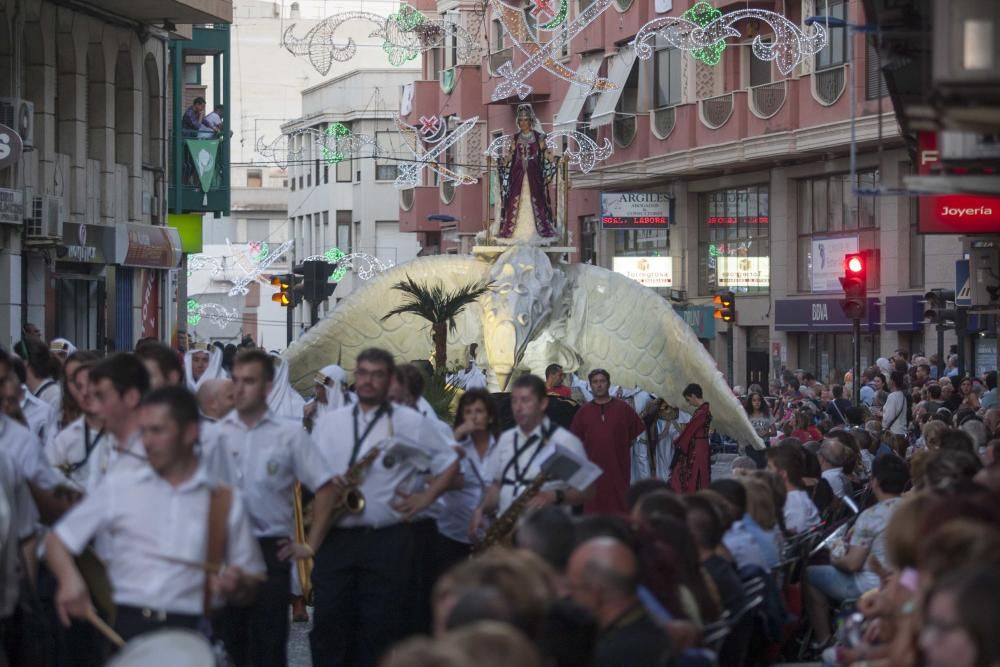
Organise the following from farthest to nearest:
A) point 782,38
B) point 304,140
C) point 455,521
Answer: point 304,140, point 782,38, point 455,521

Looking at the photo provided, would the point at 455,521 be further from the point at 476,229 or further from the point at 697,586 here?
the point at 476,229

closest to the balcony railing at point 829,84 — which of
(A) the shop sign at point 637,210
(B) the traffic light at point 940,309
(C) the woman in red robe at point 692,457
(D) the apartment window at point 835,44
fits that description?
(D) the apartment window at point 835,44

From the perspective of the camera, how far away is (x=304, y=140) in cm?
7969

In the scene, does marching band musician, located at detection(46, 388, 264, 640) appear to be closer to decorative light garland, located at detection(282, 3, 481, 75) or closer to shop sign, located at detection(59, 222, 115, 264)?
shop sign, located at detection(59, 222, 115, 264)

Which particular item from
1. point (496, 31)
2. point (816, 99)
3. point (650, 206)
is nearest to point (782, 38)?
point (816, 99)

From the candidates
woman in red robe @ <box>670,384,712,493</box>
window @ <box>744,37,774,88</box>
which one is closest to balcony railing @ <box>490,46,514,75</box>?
window @ <box>744,37,774,88</box>

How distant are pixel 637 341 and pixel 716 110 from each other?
2000 cm

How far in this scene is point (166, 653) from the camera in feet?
17.7

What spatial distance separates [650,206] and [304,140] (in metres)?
38.2

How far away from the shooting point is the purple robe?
75.6ft

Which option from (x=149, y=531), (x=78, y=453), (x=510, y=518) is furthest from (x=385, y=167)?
Result: (x=149, y=531)

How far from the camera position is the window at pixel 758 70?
39.1 metres

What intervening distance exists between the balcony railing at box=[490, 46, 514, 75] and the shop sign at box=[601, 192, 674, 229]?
7213 millimetres

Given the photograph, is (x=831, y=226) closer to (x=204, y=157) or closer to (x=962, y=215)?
(x=204, y=157)
